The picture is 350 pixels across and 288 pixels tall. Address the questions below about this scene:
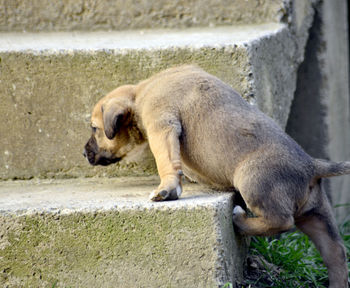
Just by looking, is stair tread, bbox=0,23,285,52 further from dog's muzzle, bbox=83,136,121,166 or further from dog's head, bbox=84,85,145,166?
dog's muzzle, bbox=83,136,121,166

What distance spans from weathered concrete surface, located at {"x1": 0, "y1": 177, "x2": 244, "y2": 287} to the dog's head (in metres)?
0.72

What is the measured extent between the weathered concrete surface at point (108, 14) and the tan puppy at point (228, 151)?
131 centimetres

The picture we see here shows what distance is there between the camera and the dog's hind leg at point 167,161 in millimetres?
3168

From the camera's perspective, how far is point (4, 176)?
14.2 ft

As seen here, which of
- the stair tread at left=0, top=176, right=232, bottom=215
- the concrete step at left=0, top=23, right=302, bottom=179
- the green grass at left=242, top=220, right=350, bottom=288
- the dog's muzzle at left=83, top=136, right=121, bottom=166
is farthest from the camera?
the concrete step at left=0, top=23, right=302, bottom=179

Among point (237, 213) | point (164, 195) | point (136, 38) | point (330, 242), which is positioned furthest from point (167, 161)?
point (136, 38)

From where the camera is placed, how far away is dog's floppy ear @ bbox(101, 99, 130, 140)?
3.69m

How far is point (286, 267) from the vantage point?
3.91 m

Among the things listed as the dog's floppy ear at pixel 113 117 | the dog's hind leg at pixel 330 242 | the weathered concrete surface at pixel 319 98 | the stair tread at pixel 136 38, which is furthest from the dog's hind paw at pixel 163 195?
the weathered concrete surface at pixel 319 98

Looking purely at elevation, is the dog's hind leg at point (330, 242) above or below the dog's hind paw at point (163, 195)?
below

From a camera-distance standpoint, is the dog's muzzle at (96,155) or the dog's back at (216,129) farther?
the dog's muzzle at (96,155)

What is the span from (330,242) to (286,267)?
0.52 meters

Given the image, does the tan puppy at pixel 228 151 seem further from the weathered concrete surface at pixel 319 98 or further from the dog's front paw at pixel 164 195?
the weathered concrete surface at pixel 319 98

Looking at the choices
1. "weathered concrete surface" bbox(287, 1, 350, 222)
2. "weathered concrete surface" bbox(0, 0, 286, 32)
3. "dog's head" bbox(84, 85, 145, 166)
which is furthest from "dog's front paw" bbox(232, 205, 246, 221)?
"weathered concrete surface" bbox(287, 1, 350, 222)
